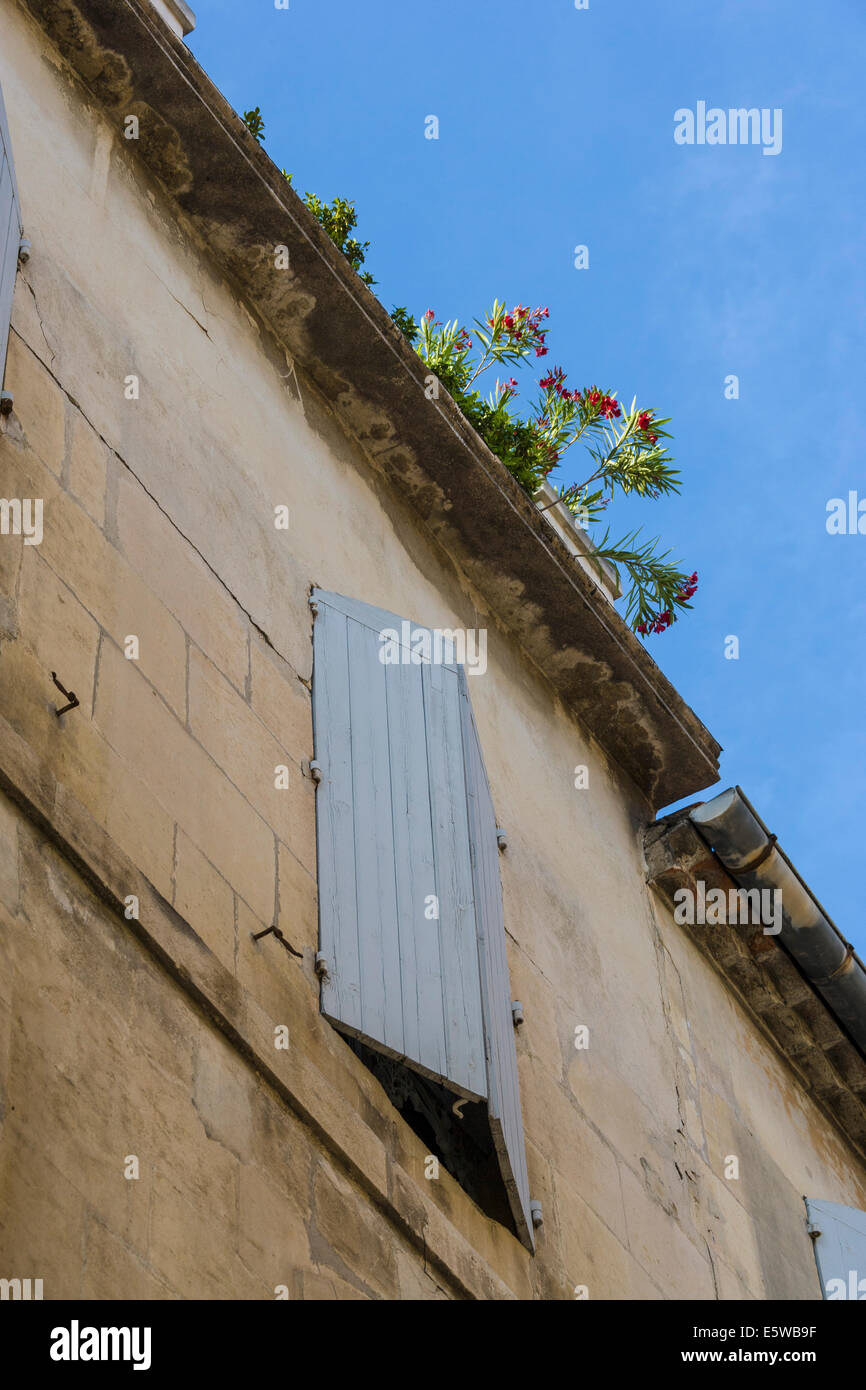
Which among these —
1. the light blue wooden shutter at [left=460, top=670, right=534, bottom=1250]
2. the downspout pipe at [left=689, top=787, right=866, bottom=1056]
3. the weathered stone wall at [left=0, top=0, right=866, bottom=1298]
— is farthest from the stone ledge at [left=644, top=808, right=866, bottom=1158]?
the light blue wooden shutter at [left=460, top=670, right=534, bottom=1250]

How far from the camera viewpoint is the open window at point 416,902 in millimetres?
5109

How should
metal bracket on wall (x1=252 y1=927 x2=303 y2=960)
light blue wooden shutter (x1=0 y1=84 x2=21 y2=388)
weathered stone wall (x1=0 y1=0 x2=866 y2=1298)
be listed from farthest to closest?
metal bracket on wall (x1=252 y1=927 x2=303 y2=960) → light blue wooden shutter (x1=0 y1=84 x2=21 y2=388) → weathered stone wall (x1=0 y1=0 x2=866 y2=1298)

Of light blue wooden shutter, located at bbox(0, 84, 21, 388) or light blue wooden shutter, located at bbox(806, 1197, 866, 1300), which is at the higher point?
light blue wooden shutter, located at bbox(0, 84, 21, 388)

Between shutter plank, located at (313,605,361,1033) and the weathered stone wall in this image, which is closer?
the weathered stone wall

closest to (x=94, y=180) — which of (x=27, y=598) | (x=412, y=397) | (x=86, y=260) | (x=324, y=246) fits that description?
(x=86, y=260)

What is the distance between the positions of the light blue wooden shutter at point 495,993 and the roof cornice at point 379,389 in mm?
1474

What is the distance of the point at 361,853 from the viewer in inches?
215

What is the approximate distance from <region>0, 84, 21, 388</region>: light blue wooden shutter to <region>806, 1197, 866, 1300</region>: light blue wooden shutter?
17.4 ft

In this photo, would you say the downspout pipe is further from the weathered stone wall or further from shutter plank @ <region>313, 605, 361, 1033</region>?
shutter plank @ <region>313, 605, 361, 1033</region>

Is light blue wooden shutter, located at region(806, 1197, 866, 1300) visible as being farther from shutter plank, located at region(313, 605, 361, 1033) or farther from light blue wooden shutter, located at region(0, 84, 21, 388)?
light blue wooden shutter, located at region(0, 84, 21, 388)

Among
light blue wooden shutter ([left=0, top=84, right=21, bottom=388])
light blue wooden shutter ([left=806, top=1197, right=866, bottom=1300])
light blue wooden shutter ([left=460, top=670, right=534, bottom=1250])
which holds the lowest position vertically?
light blue wooden shutter ([left=806, top=1197, right=866, bottom=1300])

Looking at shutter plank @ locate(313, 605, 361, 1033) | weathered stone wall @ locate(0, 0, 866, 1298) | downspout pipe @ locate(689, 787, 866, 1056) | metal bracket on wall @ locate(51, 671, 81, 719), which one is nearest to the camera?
weathered stone wall @ locate(0, 0, 866, 1298)

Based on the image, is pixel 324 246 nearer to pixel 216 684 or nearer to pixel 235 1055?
pixel 216 684

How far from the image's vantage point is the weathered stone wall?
4008mm
